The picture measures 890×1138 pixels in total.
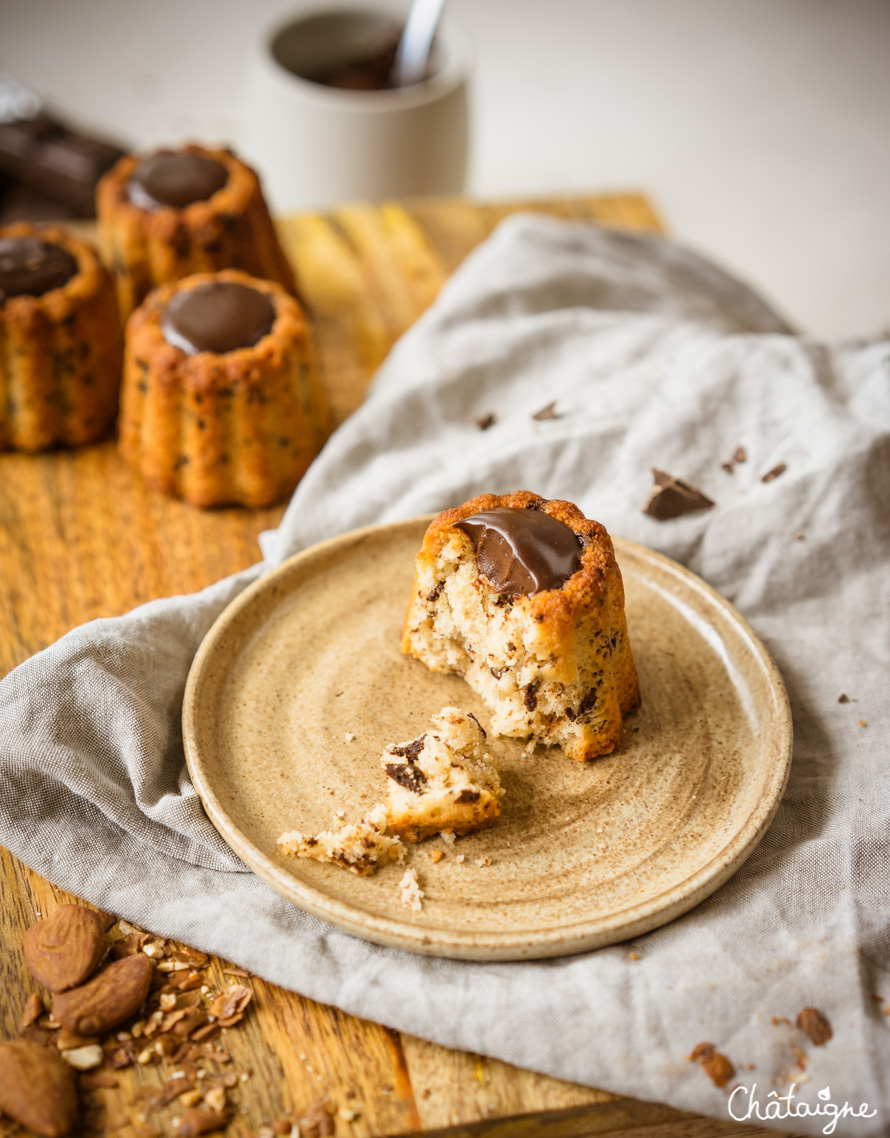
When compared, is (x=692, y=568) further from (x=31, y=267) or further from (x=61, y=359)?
(x=31, y=267)

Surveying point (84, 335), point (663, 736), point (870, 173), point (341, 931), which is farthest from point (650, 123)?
point (341, 931)

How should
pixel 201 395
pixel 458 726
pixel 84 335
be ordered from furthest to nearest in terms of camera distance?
pixel 84 335, pixel 201 395, pixel 458 726

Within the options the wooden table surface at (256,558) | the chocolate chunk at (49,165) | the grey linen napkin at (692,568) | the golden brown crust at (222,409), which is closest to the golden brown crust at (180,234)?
the golden brown crust at (222,409)

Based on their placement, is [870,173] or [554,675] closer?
[554,675]

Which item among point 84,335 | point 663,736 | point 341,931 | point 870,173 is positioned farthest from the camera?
point 870,173

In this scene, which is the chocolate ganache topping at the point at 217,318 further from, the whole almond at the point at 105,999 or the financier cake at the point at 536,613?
the whole almond at the point at 105,999

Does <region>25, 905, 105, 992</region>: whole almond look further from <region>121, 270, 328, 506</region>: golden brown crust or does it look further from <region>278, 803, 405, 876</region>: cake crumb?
<region>121, 270, 328, 506</region>: golden brown crust

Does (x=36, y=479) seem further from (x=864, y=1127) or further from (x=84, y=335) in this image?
(x=864, y=1127)
